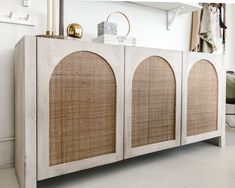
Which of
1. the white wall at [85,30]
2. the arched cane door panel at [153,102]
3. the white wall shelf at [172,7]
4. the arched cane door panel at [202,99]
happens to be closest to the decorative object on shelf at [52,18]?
the white wall at [85,30]

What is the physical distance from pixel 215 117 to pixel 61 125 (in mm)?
1342

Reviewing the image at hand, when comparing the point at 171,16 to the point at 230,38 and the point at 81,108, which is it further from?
the point at 81,108

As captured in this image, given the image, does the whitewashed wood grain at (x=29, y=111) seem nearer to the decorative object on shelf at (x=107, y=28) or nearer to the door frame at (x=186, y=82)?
the decorative object on shelf at (x=107, y=28)

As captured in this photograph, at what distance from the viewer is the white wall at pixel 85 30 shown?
1607mm

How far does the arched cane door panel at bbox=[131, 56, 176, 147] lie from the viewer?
156 cm

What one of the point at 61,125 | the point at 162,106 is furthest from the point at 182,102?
the point at 61,125

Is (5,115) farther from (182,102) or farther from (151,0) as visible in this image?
(151,0)

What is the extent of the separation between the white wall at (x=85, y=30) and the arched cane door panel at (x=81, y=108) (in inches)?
21.3

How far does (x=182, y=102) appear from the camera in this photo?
1.79 m

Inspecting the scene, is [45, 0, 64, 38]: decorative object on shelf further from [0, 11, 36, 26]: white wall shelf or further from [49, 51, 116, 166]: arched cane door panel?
[49, 51, 116, 166]: arched cane door panel

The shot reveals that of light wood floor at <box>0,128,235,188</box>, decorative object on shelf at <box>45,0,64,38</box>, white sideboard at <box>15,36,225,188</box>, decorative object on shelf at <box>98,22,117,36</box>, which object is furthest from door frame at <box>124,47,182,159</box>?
decorative object on shelf at <box>45,0,64,38</box>

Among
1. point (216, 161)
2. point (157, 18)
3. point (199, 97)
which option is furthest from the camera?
point (157, 18)

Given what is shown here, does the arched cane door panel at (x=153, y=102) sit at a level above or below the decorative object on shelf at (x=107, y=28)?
below

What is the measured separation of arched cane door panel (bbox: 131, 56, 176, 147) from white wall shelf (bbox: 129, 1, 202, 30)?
0.76 metres
